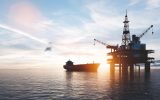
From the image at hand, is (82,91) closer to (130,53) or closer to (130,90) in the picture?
(130,90)

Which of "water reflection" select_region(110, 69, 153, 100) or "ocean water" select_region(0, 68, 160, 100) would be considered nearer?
"water reflection" select_region(110, 69, 153, 100)

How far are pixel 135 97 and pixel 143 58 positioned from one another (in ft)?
252

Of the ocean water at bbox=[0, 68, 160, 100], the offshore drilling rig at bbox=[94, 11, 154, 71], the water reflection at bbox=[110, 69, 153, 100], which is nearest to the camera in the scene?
the water reflection at bbox=[110, 69, 153, 100]

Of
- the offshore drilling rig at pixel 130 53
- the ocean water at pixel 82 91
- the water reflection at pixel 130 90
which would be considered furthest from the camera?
the offshore drilling rig at pixel 130 53

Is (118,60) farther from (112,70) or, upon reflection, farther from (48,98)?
(48,98)

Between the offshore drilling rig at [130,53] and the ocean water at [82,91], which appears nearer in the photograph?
the ocean water at [82,91]

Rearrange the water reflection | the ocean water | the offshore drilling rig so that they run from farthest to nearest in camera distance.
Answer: the offshore drilling rig
the ocean water
the water reflection

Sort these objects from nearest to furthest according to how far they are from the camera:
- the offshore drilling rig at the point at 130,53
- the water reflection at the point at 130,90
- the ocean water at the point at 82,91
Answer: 1. the water reflection at the point at 130,90
2. the ocean water at the point at 82,91
3. the offshore drilling rig at the point at 130,53

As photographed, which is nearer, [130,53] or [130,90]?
[130,90]

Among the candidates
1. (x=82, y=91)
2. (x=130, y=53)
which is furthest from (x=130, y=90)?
(x=130, y=53)

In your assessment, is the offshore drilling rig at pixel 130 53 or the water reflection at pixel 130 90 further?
the offshore drilling rig at pixel 130 53

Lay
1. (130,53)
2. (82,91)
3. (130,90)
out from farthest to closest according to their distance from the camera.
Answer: (130,53) < (130,90) < (82,91)

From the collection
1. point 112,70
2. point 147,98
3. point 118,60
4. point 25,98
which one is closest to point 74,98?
point 25,98

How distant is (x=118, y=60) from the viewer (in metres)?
139
